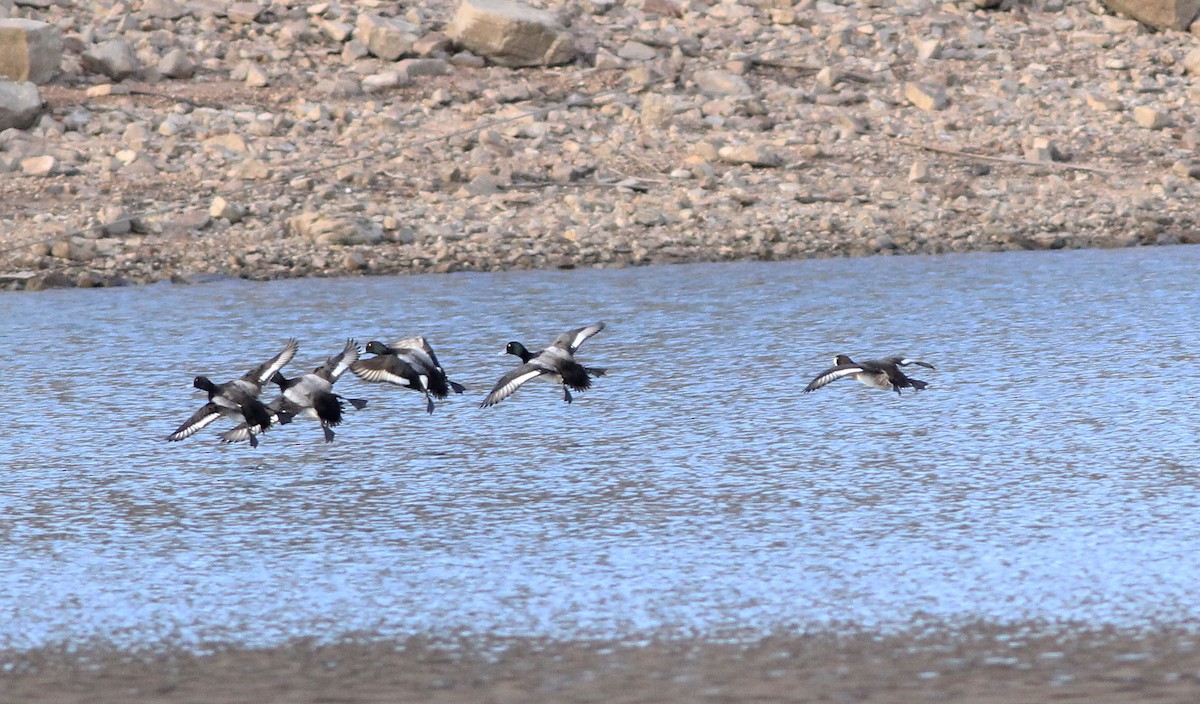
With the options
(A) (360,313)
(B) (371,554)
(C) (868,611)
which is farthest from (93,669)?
(A) (360,313)

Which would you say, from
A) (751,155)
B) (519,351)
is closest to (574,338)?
(519,351)

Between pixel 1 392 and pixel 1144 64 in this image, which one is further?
pixel 1144 64

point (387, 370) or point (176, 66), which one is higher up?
point (387, 370)

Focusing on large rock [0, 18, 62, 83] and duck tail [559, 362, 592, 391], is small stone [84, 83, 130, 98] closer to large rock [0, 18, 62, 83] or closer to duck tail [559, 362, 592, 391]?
large rock [0, 18, 62, 83]

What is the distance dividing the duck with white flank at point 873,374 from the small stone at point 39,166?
12.0 metres

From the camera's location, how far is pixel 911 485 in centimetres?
A: 952

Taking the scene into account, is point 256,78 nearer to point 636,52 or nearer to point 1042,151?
point 636,52

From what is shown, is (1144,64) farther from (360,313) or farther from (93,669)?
Answer: (93,669)

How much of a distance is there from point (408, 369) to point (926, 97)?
46.2 feet

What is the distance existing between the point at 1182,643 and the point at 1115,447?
3723 millimetres

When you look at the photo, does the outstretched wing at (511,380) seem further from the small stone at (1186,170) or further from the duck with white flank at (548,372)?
the small stone at (1186,170)

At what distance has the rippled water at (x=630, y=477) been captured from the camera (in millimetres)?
7523

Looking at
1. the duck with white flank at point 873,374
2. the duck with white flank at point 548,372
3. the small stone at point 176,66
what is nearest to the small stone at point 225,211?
the small stone at point 176,66

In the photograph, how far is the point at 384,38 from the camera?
24.8 m
